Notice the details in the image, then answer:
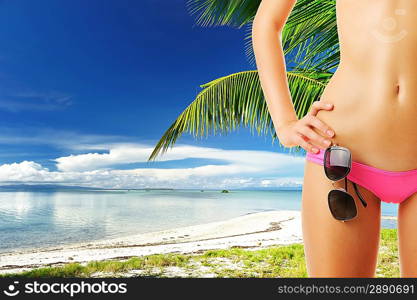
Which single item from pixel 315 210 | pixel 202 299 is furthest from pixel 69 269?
pixel 315 210

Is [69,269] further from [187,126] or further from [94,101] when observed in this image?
[94,101]

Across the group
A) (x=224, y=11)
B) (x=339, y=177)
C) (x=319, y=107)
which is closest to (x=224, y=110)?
(x=224, y=11)

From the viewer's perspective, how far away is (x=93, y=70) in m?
38.1

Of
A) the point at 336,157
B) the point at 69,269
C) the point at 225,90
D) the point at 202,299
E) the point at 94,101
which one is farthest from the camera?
the point at 94,101

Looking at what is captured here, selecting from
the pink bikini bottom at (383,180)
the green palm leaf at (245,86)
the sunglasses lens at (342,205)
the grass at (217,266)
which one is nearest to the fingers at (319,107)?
the pink bikini bottom at (383,180)

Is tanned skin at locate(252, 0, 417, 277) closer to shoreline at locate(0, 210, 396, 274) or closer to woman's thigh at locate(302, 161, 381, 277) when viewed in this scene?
woman's thigh at locate(302, 161, 381, 277)

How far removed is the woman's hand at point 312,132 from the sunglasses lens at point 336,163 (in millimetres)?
39

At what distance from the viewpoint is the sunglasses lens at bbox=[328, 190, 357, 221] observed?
2.90 feet

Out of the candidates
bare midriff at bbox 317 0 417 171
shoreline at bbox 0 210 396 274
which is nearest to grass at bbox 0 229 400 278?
shoreline at bbox 0 210 396 274

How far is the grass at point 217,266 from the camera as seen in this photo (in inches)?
204

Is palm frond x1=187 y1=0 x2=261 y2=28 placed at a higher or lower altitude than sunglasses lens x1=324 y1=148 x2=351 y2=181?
higher

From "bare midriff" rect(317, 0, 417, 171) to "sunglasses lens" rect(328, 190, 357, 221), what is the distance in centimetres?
12

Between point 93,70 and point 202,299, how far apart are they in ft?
129

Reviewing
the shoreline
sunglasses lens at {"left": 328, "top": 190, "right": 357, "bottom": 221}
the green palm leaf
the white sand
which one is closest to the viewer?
sunglasses lens at {"left": 328, "top": 190, "right": 357, "bottom": 221}
